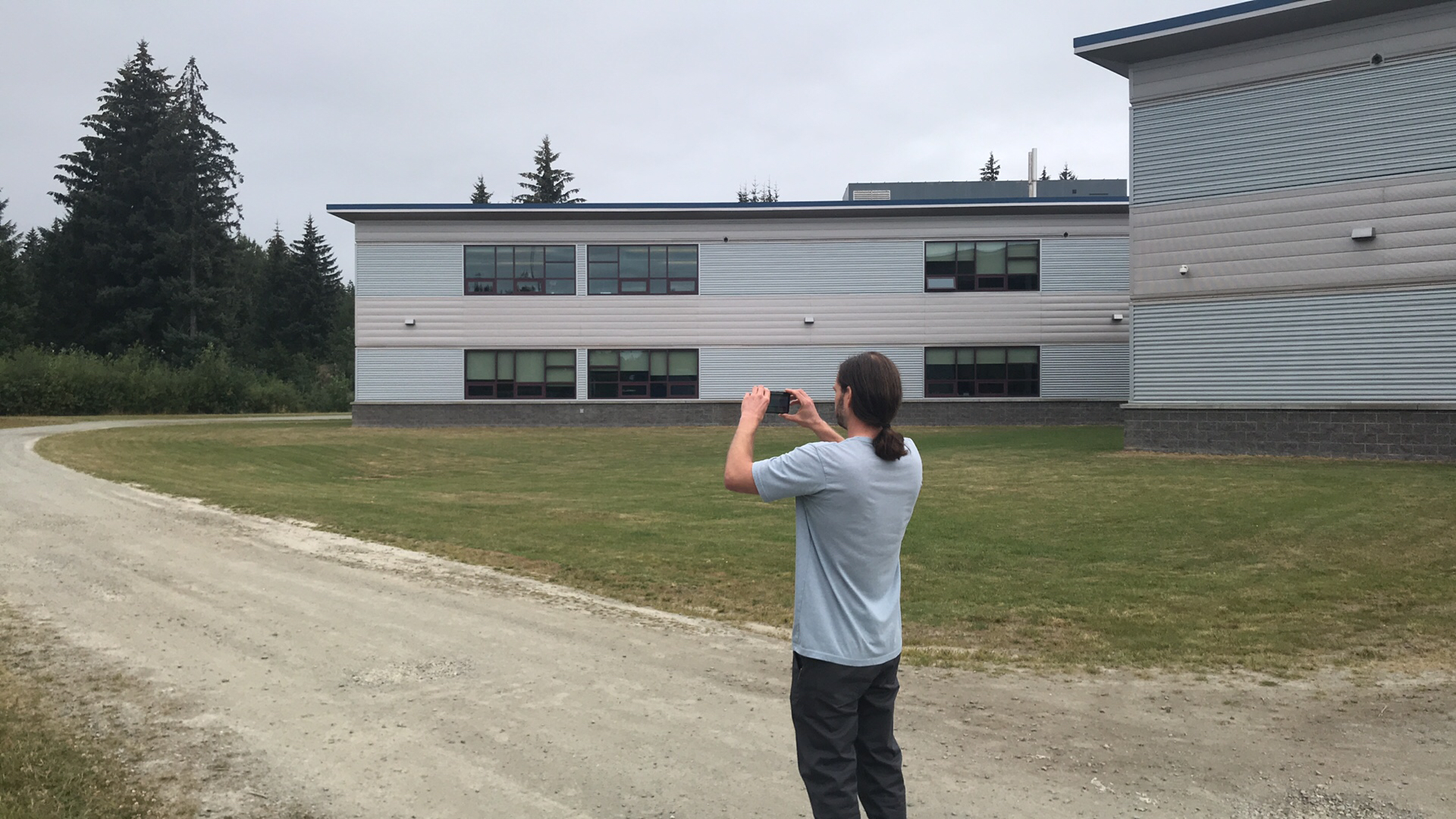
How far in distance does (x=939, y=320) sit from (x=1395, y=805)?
34.8 metres

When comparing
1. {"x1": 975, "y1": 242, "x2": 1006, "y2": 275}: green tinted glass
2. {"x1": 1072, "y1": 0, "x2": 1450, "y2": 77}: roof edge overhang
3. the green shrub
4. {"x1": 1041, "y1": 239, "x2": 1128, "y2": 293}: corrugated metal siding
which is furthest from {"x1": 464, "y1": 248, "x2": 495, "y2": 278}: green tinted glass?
{"x1": 1072, "y1": 0, "x2": 1450, "y2": 77}: roof edge overhang

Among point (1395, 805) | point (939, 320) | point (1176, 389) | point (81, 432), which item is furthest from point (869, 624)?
point (939, 320)

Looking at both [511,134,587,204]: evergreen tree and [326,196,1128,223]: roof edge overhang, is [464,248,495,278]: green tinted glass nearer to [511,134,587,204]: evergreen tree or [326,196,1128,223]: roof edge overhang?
[326,196,1128,223]: roof edge overhang

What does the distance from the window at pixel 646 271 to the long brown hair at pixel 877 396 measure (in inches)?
1398

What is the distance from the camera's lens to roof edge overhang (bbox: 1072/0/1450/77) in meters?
22.1

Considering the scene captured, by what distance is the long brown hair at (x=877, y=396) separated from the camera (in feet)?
11.8

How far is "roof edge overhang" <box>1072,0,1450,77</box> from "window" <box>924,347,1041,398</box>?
14.4 m

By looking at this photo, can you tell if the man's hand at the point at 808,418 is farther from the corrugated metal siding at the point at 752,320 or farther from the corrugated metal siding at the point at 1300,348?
the corrugated metal siding at the point at 752,320

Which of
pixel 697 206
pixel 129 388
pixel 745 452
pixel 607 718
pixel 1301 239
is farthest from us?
pixel 129 388

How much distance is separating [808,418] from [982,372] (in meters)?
36.3

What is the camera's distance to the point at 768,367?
3903 centimetres

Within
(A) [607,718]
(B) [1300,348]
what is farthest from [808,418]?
(B) [1300,348]

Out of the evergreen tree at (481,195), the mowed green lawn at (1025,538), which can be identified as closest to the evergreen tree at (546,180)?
the evergreen tree at (481,195)

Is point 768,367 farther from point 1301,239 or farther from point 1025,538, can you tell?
point 1025,538
